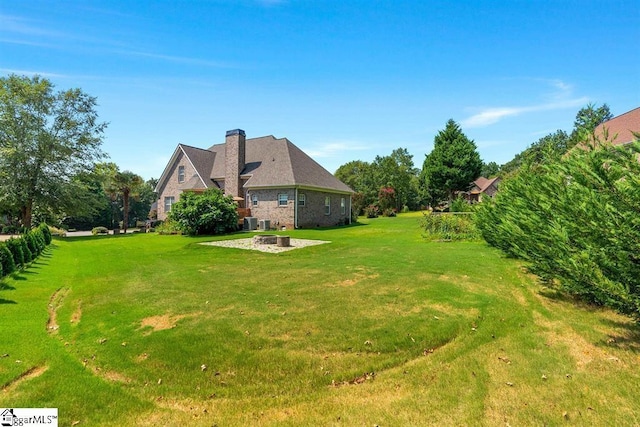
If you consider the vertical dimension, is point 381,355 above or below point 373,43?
below

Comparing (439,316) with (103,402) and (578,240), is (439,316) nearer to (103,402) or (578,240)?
(578,240)

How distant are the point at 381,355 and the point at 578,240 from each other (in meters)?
3.30

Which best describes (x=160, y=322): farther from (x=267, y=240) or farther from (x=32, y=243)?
(x=32, y=243)

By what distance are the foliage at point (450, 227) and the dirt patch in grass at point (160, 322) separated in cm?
1390

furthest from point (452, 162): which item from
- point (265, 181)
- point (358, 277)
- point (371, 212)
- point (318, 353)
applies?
point (318, 353)

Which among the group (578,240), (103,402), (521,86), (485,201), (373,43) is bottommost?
(103,402)

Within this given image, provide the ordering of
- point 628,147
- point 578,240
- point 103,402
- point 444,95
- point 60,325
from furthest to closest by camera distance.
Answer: point 444,95 < point 60,325 < point 578,240 < point 628,147 < point 103,402

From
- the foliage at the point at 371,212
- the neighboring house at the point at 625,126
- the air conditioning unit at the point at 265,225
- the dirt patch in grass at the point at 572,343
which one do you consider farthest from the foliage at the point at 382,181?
the dirt patch in grass at the point at 572,343

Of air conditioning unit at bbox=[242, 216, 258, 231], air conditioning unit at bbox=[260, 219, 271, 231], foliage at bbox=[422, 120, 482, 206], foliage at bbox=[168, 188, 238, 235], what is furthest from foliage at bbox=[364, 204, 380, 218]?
foliage at bbox=[168, 188, 238, 235]

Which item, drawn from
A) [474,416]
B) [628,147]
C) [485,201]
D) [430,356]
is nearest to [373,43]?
[485,201]

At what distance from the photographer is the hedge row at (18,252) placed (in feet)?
29.6

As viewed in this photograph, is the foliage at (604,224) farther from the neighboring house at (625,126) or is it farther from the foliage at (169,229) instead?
the foliage at (169,229)

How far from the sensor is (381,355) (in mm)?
4316

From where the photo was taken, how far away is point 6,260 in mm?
9141
